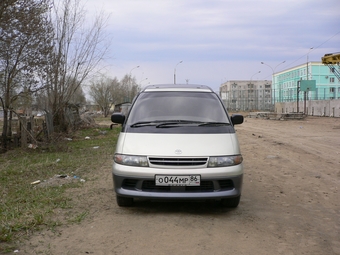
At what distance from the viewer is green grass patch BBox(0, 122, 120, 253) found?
436 centimetres

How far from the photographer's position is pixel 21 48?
37.5ft

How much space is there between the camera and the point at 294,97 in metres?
55.1

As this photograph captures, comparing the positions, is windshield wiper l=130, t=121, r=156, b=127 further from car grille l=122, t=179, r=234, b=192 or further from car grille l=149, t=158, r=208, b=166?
car grille l=122, t=179, r=234, b=192

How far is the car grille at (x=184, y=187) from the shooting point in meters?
4.55

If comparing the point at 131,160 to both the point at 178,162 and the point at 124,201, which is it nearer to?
the point at 178,162

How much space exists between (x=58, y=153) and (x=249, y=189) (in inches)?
275

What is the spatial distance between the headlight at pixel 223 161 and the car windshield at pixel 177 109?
2.70 ft

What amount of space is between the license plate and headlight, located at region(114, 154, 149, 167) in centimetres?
26

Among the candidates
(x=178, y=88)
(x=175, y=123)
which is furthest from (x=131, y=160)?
(x=178, y=88)

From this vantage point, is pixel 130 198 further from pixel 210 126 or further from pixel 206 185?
pixel 210 126

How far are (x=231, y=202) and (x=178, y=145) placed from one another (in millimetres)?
1134

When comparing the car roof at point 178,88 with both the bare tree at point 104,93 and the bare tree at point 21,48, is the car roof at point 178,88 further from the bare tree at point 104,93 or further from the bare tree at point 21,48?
the bare tree at point 104,93

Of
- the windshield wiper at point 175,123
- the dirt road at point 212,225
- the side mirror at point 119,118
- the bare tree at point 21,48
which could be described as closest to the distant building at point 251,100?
the bare tree at point 21,48

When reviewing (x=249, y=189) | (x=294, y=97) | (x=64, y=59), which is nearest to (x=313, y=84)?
(x=294, y=97)
